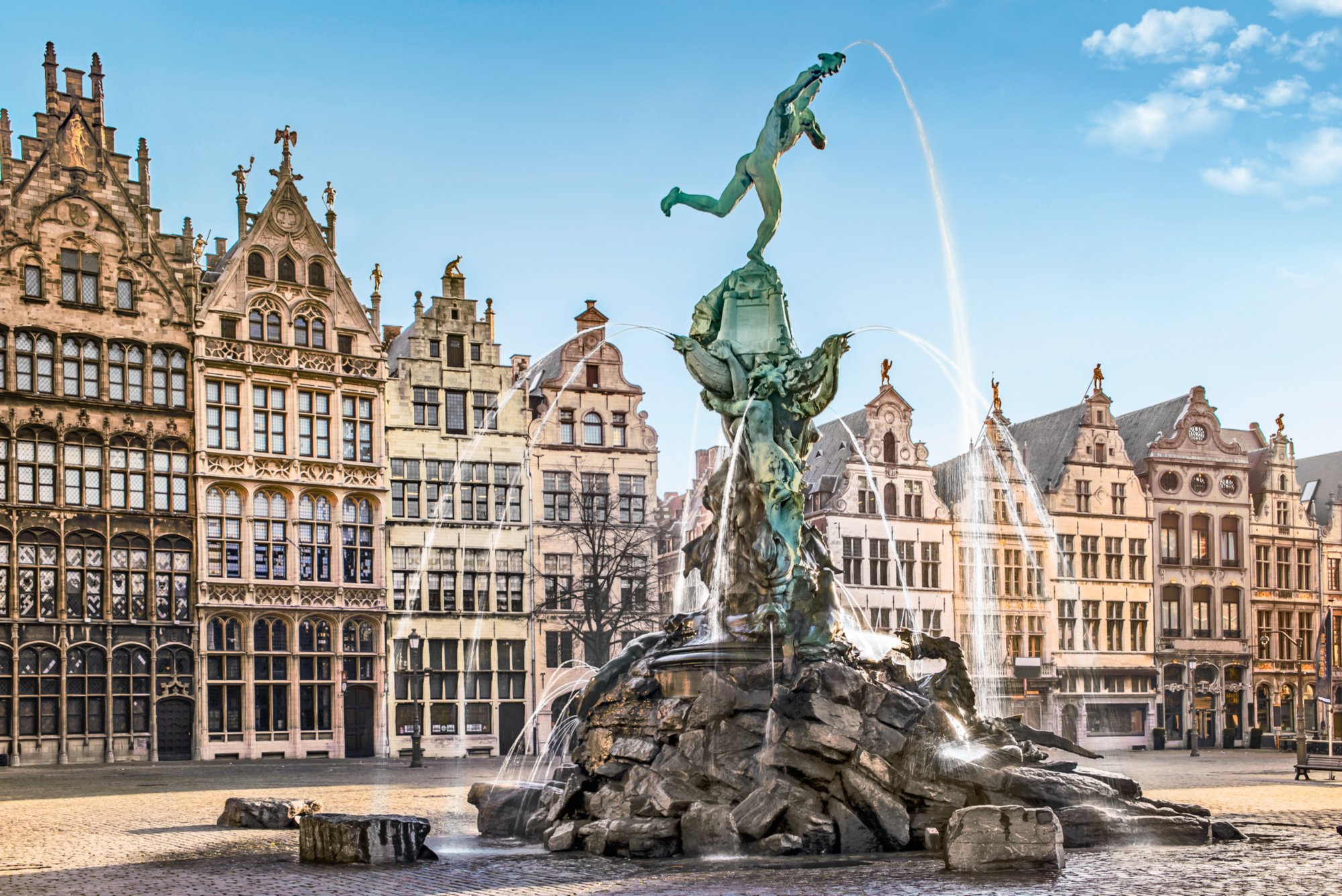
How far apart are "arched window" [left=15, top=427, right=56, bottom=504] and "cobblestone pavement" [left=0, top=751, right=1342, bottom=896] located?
18687mm

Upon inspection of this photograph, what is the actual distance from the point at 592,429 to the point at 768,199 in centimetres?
3254

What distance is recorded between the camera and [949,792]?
60.5 feet

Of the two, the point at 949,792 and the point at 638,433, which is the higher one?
the point at 638,433

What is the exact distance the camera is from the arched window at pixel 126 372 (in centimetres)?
4691

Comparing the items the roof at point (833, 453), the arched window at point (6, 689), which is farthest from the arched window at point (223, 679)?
the roof at point (833, 453)

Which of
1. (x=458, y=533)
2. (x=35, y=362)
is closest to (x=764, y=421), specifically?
(x=35, y=362)

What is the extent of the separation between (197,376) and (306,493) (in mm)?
5098

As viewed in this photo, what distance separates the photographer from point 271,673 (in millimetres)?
48781

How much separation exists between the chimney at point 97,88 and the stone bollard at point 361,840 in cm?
3619

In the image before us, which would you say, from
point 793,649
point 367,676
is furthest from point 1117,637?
point 793,649

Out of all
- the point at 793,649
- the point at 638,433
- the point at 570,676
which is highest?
the point at 638,433

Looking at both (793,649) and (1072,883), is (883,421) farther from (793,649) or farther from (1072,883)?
(1072,883)

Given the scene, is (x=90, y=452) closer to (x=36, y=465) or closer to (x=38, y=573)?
(x=36, y=465)

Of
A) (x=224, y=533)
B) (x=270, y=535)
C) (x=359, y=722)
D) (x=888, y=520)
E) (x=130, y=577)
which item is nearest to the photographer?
(x=130, y=577)
